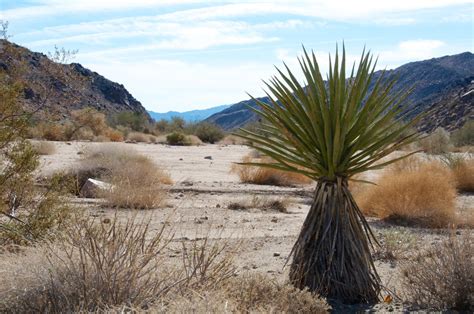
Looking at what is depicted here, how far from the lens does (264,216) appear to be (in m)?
12.4

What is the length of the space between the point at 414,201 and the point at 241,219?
10.9 feet

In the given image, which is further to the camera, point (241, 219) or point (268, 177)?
point (268, 177)

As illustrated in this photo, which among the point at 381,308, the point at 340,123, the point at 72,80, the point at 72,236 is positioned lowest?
the point at 381,308

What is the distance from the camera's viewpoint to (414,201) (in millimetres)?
12039

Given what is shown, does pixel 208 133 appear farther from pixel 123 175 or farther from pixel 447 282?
pixel 447 282

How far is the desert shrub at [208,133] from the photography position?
4450 cm

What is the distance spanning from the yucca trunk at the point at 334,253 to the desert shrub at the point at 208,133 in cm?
3781

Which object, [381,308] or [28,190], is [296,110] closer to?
[381,308]

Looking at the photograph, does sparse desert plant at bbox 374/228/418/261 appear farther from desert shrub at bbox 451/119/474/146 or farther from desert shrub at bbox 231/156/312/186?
desert shrub at bbox 451/119/474/146

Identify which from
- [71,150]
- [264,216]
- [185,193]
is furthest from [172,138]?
[264,216]

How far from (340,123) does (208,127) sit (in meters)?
38.9

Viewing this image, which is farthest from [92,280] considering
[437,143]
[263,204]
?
[437,143]

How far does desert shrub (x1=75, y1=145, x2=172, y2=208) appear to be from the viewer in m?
12.6

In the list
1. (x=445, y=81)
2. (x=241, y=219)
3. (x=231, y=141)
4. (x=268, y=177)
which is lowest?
(x=241, y=219)
